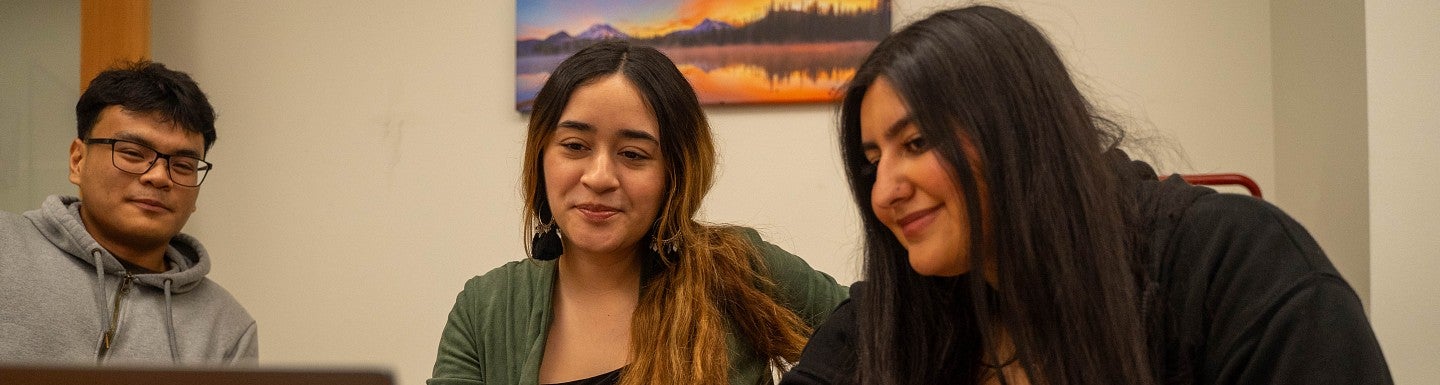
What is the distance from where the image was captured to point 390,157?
2646 millimetres

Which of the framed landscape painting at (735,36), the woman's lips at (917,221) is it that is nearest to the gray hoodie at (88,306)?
the framed landscape painting at (735,36)

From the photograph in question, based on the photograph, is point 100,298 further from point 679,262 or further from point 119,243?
point 679,262

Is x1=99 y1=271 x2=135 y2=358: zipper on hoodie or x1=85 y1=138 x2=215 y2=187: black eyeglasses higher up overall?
x1=85 y1=138 x2=215 y2=187: black eyeglasses

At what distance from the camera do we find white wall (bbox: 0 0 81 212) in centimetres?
271

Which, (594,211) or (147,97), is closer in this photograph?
(594,211)

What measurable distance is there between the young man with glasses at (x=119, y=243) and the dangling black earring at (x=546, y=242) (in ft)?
2.44

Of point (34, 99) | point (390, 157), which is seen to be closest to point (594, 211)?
point (390, 157)

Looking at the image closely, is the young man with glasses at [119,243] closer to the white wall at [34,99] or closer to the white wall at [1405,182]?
the white wall at [34,99]

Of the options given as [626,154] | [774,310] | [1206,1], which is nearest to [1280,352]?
[774,310]

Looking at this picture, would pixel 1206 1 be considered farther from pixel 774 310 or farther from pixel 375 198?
pixel 375 198

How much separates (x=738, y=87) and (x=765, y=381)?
3.16ft

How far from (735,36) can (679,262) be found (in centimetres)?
89

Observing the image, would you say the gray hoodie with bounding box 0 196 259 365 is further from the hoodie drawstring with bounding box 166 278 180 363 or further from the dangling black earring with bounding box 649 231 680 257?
the dangling black earring with bounding box 649 231 680 257

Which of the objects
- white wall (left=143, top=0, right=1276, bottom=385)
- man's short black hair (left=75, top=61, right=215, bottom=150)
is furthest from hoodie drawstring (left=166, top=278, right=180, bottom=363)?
white wall (left=143, top=0, right=1276, bottom=385)
